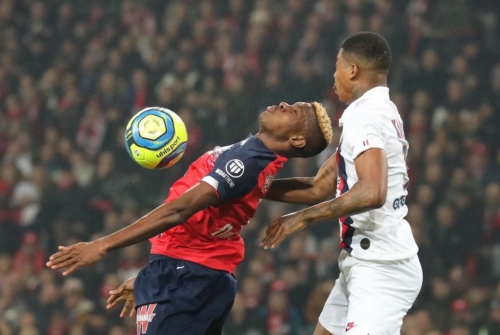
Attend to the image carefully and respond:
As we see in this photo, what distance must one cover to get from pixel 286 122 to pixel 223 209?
1.64 ft

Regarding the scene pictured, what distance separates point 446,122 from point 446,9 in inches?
65.9

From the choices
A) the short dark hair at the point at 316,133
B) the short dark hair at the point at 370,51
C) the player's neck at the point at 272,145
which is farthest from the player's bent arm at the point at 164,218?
the short dark hair at the point at 370,51

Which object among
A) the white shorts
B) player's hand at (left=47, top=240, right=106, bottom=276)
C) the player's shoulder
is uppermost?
the player's shoulder

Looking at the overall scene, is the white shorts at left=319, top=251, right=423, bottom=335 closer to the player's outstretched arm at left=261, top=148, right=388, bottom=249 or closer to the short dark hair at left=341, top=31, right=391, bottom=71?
the player's outstretched arm at left=261, top=148, right=388, bottom=249

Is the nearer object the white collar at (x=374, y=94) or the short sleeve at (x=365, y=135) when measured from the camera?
the short sleeve at (x=365, y=135)

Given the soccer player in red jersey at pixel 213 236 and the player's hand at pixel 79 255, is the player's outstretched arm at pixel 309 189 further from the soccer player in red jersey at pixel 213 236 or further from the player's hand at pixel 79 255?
the player's hand at pixel 79 255

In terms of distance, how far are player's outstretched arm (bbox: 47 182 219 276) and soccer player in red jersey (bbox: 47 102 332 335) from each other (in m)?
0.10

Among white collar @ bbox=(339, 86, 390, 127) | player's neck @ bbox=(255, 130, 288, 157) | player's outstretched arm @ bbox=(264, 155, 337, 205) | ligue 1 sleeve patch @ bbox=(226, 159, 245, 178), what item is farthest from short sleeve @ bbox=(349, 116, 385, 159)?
player's outstretched arm @ bbox=(264, 155, 337, 205)

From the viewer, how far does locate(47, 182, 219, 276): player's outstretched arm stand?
3.41 m

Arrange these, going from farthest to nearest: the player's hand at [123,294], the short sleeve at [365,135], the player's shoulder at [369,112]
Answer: the player's hand at [123,294], the player's shoulder at [369,112], the short sleeve at [365,135]

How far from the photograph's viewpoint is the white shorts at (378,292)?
3.58 metres

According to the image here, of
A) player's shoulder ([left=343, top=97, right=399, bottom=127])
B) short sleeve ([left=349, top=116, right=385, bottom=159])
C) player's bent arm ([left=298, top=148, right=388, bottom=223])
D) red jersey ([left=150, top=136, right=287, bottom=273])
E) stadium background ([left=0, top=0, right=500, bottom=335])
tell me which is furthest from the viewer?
stadium background ([left=0, top=0, right=500, bottom=335])

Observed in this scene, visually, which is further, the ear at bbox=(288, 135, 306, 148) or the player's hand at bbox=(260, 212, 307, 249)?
the ear at bbox=(288, 135, 306, 148)

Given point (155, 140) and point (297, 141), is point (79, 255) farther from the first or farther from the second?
point (297, 141)
